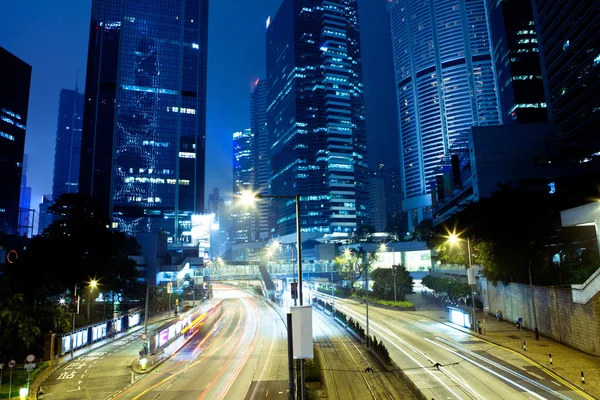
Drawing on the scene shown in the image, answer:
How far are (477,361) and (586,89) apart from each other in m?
82.3

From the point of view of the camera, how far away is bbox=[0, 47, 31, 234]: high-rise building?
6176 inches

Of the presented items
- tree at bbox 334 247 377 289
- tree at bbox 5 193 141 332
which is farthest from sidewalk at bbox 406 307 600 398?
tree at bbox 334 247 377 289

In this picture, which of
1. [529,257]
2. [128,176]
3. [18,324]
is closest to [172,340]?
[18,324]

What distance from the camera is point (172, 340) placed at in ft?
146

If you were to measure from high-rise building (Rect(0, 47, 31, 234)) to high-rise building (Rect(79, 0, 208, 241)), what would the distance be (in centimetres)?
2386

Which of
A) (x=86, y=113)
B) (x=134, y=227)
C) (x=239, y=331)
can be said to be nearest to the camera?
(x=239, y=331)

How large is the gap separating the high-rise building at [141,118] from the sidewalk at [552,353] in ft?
505

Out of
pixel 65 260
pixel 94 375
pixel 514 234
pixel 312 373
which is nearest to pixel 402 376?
pixel 312 373

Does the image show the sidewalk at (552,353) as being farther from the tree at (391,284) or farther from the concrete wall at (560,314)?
the tree at (391,284)

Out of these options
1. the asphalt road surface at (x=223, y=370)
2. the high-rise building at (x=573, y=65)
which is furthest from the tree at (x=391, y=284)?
the high-rise building at (x=573, y=65)

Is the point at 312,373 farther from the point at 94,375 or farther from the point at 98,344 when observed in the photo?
the point at 98,344

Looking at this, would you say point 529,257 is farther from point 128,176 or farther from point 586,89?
point 128,176

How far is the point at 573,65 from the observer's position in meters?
92.0

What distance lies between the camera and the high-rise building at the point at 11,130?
15688 centimetres
